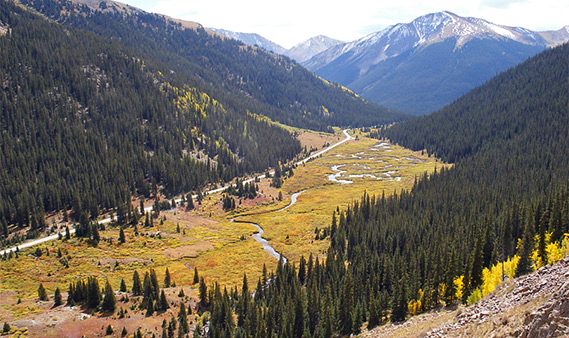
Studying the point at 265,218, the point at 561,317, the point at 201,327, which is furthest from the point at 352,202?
the point at 561,317

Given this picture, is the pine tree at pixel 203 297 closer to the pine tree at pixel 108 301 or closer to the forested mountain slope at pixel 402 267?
the forested mountain slope at pixel 402 267

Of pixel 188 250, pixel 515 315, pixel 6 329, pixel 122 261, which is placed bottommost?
pixel 188 250

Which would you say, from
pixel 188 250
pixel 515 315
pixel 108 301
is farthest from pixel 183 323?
pixel 515 315

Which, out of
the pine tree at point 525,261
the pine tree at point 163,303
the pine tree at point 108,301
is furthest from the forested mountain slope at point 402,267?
the pine tree at point 108,301

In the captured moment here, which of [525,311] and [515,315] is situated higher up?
[525,311]

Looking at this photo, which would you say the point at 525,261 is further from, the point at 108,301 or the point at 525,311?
the point at 108,301

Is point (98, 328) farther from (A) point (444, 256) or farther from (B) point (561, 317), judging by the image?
(B) point (561, 317)

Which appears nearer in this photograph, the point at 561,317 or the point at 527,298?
the point at 561,317

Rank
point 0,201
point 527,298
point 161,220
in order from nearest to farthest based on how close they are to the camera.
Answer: point 527,298 < point 0,201 < point 161,220
